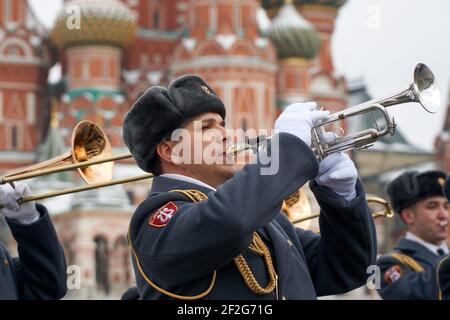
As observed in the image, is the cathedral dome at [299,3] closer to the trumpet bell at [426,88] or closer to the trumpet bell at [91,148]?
the trumpet bell at [91,148]

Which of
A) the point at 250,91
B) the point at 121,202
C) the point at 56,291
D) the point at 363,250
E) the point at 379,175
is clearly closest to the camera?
the point at 363,250

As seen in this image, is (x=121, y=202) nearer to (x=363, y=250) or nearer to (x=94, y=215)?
(x=94, y=215)

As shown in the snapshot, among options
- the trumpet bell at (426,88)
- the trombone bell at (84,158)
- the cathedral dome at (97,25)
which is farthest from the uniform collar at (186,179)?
the cathedral dome at (97,25)

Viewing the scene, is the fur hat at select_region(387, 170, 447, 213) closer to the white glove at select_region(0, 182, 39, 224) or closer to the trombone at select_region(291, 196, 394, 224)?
the trombone at select_region(291, 196, 394, 224)

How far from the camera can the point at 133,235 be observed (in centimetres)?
494

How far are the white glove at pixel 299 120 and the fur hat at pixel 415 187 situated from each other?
3.55 metres

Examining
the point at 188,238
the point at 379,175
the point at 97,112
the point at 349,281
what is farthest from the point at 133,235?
the point at 379,175

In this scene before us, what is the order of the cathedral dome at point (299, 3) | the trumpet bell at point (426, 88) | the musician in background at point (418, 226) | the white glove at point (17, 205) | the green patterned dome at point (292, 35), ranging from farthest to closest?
the cathedral dome at point (299, 3) → the green patterned dome at point (292, 35) → the musician in background at point (418, 226) → the white glove at point (17, 205) → the trumpet bell at point (426, 88)

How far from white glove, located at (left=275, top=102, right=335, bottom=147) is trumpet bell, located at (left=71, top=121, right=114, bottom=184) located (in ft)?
5.55

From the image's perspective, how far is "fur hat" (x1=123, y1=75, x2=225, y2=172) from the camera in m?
5.03

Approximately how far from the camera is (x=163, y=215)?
4.85 meters

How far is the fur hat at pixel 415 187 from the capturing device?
8.36 m

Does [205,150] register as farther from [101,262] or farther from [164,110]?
[101,262]

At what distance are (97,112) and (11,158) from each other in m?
2.92
